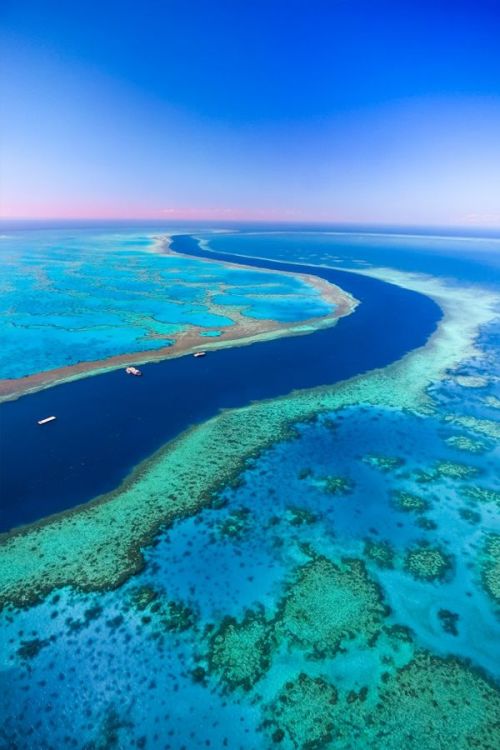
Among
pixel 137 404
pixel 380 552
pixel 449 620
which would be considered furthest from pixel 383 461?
pixel 137 404

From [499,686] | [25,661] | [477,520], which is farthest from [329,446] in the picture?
[25,661]

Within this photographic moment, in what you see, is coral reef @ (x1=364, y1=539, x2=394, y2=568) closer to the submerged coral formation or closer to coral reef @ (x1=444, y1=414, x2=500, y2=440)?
the submerged coral formation

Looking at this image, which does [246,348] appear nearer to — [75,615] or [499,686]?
[75,615]

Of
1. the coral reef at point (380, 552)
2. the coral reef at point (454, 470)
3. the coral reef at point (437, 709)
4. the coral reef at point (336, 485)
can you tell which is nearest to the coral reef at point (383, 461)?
the coral reef at point (454, 470)

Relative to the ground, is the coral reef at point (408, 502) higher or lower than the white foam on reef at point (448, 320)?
lower

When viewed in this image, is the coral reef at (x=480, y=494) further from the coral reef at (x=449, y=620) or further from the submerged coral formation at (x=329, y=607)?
the submerged coral formation at (x=329, y=607)

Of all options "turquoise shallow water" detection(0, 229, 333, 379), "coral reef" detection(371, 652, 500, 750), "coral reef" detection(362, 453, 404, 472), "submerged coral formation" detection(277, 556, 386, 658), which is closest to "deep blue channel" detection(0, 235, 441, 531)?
"turquoise shallow water" detection(0, 229, 333, 379)
